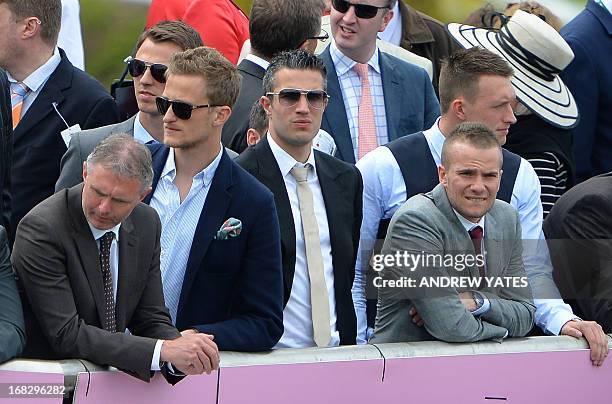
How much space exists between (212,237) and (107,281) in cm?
53

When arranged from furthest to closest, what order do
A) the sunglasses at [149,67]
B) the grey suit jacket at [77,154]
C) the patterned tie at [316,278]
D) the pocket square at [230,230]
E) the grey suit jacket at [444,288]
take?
the sunglasses at [149,67] → the grey suit jacket at [77,154] → the patterned tie at [316,278] → the grey suit jacket at [444,288] → the pocket square at [230,230]

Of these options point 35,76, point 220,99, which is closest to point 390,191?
point 220,99

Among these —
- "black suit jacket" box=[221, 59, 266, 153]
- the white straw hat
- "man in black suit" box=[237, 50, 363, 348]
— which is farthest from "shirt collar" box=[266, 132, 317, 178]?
the white straw hat

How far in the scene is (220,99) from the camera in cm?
541

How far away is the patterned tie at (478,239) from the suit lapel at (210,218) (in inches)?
40.7

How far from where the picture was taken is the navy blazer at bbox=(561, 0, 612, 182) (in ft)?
23.7

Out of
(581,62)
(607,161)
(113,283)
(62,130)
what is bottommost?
(113,283)

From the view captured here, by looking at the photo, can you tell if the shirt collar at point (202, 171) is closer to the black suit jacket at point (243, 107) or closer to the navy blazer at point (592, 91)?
the black suit jacket at point (243, 107)

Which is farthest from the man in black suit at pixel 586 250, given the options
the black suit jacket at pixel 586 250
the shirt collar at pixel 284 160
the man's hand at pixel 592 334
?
the shirt collar at pixel 284 160

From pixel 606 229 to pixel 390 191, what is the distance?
3.18ft

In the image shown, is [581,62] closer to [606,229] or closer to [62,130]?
[606,229]

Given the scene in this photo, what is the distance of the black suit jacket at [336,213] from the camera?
5449 millimetres

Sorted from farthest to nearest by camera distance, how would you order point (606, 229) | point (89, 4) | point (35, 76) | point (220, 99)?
point (89, 4)
point (35, 76)
point (606, 229)
point (220, 99)

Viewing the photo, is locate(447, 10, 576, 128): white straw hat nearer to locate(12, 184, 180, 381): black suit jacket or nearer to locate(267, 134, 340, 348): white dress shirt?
locate(267, 134, 340, 348): white dress shirt
